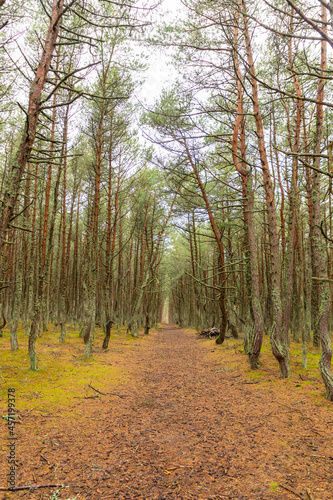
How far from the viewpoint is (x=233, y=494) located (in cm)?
271

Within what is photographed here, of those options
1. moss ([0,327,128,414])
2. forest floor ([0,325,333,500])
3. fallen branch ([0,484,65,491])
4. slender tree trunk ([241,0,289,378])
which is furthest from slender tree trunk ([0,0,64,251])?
slender tree trunk ([241,0,289,378])

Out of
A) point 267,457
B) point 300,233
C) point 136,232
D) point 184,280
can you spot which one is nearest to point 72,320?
point 136,232

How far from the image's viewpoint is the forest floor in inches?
111

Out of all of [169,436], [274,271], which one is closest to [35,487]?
[169,436]

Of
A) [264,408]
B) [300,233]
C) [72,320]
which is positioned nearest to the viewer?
[264,408]

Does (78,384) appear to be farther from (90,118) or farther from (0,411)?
(90,118)

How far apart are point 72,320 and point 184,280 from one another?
13461 millimetres

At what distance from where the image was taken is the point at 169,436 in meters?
4.02

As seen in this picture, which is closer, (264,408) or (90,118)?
(264,408)

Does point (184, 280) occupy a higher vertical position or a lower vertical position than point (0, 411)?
higher

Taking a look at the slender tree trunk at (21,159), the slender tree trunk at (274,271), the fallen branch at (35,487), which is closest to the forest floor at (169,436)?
the fallen branch at (35,487)

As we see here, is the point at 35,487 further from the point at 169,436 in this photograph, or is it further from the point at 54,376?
the point at 54,376

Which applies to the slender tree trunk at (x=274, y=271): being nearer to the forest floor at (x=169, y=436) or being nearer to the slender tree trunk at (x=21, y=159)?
the forest floor at (x=169, y=436)

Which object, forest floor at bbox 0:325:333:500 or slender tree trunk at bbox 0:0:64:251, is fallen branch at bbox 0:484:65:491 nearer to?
forest floor at bbox 0:325:333:500
